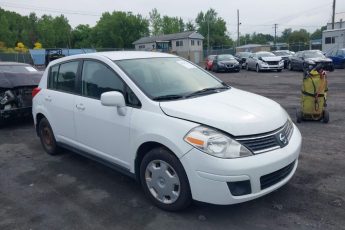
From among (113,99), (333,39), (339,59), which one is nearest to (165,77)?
(113,99)

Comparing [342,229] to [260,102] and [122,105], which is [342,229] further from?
[122,105]

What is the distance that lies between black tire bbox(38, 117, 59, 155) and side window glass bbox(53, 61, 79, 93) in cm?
74

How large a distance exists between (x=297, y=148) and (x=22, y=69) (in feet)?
25.4

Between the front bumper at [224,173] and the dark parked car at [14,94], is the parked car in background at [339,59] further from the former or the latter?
the front bumper at [224,173]

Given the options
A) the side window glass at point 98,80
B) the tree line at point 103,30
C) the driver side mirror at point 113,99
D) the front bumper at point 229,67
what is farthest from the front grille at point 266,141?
the tree line at point 103,30

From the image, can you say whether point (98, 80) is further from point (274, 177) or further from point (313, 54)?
point (313, 54)

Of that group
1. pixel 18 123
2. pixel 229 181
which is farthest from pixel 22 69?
pixel 229 181

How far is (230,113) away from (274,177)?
78 centimetres

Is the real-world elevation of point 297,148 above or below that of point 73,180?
above

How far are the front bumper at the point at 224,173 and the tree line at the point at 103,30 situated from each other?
80.4 m

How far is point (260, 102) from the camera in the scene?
4.10 meters

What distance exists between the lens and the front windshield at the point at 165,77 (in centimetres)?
410

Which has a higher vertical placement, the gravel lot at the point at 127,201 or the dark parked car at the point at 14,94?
the dark parked car at the point at 14,94

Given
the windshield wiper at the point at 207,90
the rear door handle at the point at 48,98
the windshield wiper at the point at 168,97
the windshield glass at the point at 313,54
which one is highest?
the windshield glass at the point at 313,54
